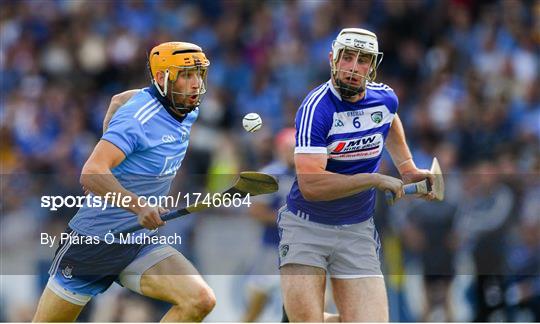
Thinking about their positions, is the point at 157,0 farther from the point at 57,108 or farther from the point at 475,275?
the point at 475,275

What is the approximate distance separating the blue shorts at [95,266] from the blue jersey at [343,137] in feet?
2.76

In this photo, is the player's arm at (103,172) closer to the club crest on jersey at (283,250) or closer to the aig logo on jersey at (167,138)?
the aig logo on jersey at (167,138)

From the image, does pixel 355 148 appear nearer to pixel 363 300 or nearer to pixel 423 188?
pixel 423 188

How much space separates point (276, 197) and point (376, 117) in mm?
1353

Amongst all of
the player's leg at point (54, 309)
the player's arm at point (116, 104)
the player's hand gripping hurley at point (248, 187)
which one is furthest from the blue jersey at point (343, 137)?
the player's leg at point (54, 309)

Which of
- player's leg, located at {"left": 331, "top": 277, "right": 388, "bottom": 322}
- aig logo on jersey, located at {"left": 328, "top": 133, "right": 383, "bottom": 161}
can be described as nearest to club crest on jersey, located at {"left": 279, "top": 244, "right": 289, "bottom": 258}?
player's leg, located at {"left": 331, "top": 277, "right": 388, "bottom": 322}

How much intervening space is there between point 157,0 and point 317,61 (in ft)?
7.35

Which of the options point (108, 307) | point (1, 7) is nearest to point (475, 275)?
point (108, 307)

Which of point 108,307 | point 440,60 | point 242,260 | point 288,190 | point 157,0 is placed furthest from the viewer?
point 157,0

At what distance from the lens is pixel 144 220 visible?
739cm

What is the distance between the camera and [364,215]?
760cm

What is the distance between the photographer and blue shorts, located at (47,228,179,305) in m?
7.48

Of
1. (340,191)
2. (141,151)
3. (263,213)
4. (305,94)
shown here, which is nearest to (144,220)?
(141,151)

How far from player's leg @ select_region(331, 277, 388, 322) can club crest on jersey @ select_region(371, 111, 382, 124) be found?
2.75 ft
